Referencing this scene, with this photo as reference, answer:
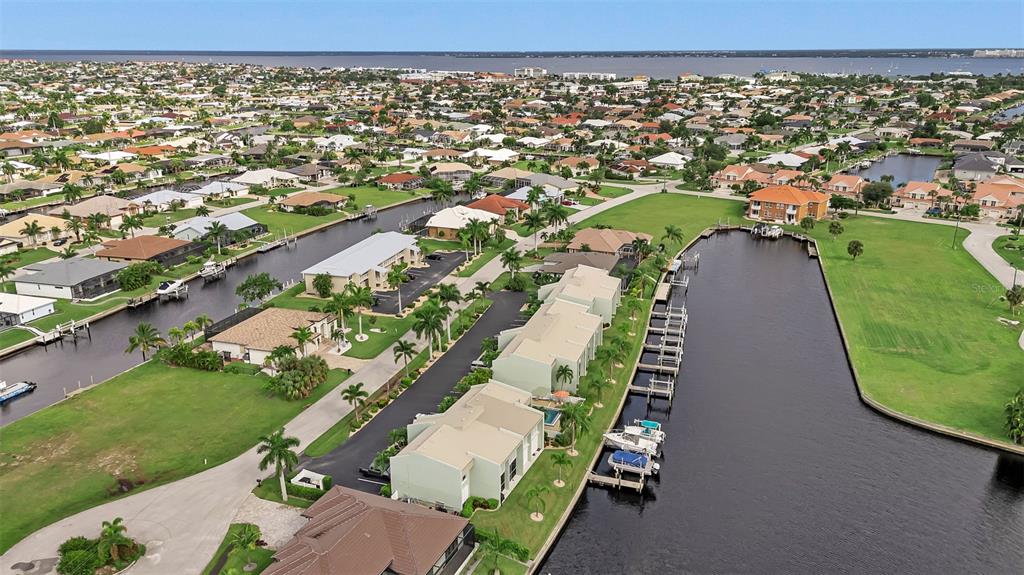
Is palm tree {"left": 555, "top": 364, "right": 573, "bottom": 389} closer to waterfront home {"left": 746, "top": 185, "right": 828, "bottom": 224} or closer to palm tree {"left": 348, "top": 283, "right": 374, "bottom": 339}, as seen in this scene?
palm tree {"left": 348, "top": 283, "right": 374, "bottom": 339}

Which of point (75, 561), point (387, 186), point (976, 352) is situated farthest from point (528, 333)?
point (387, 186)

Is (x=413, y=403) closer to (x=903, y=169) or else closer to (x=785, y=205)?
→ (x=785, y=205)

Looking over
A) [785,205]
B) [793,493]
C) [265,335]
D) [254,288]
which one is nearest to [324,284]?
[254,288]

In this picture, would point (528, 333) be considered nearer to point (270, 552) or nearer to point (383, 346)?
point (383, 346)

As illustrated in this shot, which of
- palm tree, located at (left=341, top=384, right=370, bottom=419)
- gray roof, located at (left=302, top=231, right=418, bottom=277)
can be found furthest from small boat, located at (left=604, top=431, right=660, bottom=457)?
gray roof, located at (left=302, top=231, right=418, bottom=277)

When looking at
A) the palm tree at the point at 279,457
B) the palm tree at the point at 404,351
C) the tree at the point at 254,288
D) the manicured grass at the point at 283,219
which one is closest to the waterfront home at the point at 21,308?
the tree at the point at 254,288

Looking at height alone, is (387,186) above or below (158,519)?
above

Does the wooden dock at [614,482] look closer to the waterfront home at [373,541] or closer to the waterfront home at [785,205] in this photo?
the waterfront home at [373,541]
